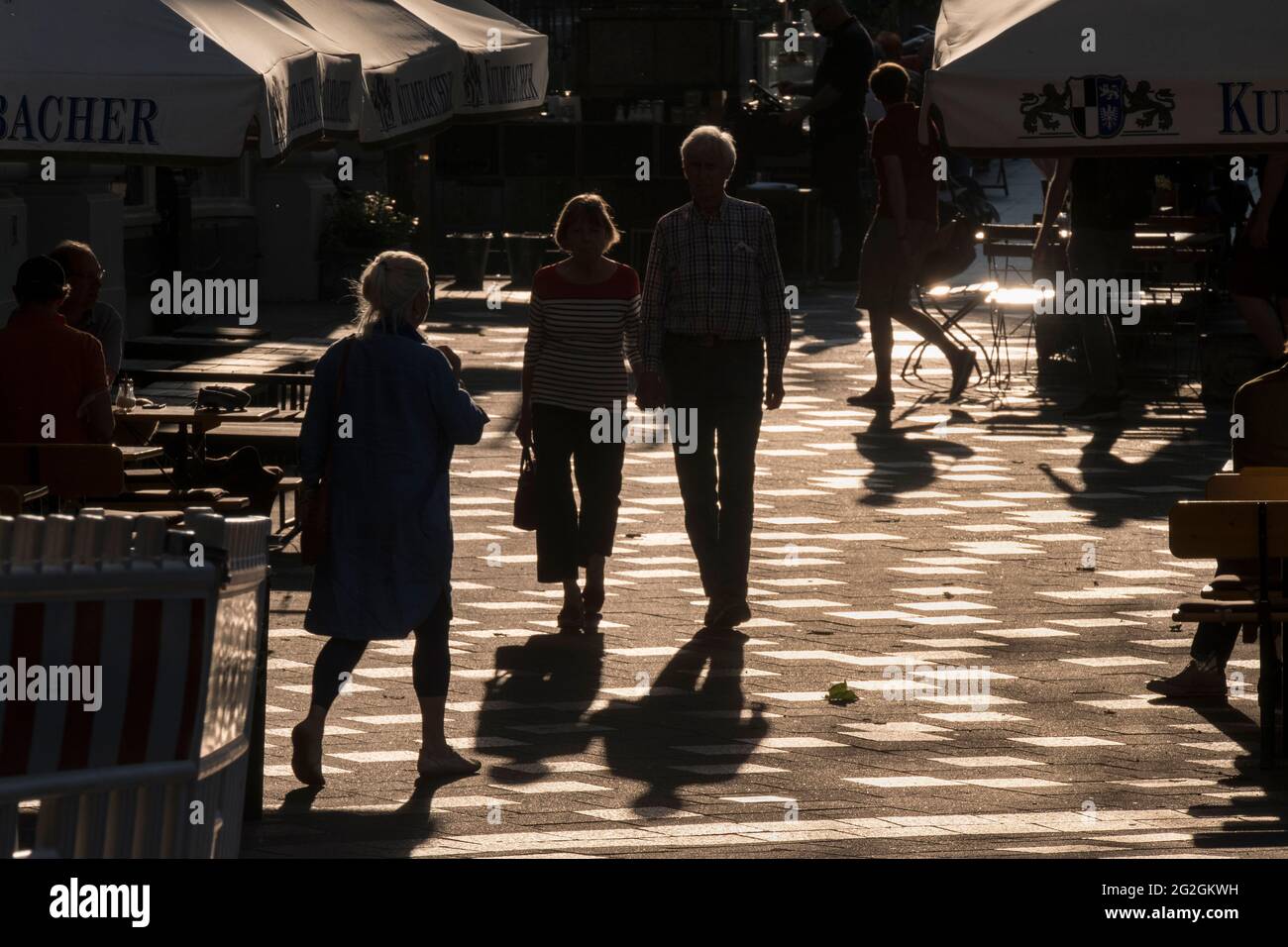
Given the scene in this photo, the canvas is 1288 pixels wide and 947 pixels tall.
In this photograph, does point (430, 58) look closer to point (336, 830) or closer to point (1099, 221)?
point (1099, 221)

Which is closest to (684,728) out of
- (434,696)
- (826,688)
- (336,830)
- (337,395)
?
(826,688)

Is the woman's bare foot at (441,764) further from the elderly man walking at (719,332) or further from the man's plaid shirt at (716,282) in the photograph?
the man's plaid shirt at (716,282)

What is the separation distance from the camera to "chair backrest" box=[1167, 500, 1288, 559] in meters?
8.26

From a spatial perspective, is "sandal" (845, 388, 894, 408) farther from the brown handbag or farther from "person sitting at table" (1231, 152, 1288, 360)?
the brown handbag

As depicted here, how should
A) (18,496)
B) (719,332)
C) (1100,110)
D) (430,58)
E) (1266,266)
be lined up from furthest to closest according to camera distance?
(1266,266)
(430,58)
(719,332)
(1100,110)
(18,496)

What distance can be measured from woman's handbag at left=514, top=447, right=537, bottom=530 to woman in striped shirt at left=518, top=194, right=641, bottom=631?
3cm

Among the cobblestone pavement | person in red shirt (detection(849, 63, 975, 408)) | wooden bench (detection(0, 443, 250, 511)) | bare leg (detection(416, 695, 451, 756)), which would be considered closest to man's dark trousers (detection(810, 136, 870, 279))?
person in red shirt (detection(849, 63, 975, 408))

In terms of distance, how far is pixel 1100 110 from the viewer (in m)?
9.82

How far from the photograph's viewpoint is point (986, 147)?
9.88 metres

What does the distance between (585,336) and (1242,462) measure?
2.74 metres

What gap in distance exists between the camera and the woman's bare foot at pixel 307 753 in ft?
25.7

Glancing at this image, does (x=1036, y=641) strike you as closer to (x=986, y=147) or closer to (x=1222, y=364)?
(x=986, y=147)

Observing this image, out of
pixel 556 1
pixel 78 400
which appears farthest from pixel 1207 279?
pixel 556 1

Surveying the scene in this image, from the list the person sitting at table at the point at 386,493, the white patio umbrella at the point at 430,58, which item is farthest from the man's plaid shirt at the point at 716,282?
the person sitting at table at the point at 386,493
